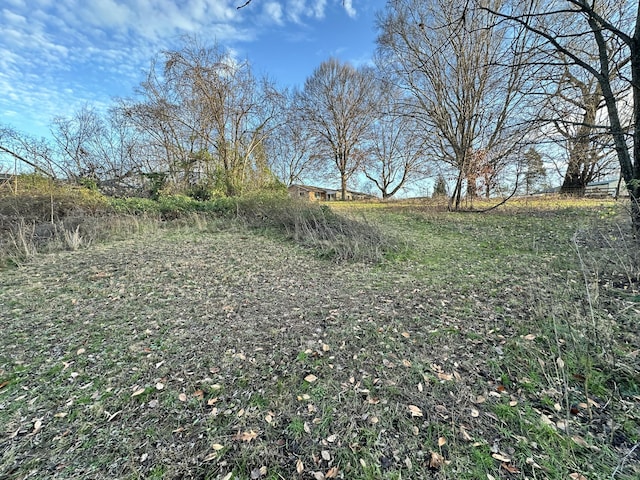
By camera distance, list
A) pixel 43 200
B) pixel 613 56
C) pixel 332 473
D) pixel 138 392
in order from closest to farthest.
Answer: pixel 332 473
pixel 138 392
pixel 613 56
pixel 43 200

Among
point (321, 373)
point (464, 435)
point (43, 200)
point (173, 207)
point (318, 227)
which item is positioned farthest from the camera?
point (173, 207)

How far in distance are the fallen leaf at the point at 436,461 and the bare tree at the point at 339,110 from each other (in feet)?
64.4

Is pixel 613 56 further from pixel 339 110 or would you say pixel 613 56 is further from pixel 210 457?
pixel 339 110

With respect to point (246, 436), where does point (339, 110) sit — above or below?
above

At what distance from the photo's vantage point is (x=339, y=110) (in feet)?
66.6

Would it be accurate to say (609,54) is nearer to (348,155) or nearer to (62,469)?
(62,469)

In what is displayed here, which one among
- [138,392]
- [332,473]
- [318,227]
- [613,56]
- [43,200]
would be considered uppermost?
[613,56]

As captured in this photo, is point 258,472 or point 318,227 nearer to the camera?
point 258,472

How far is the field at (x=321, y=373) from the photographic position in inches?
54.3

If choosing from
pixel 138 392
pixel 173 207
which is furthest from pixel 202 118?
pixel 138 392

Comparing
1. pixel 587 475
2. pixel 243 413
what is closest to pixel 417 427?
pixel 587 475

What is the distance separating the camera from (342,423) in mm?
1581

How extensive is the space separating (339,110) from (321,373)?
21.0 m

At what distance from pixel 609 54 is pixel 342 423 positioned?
6.40 m
